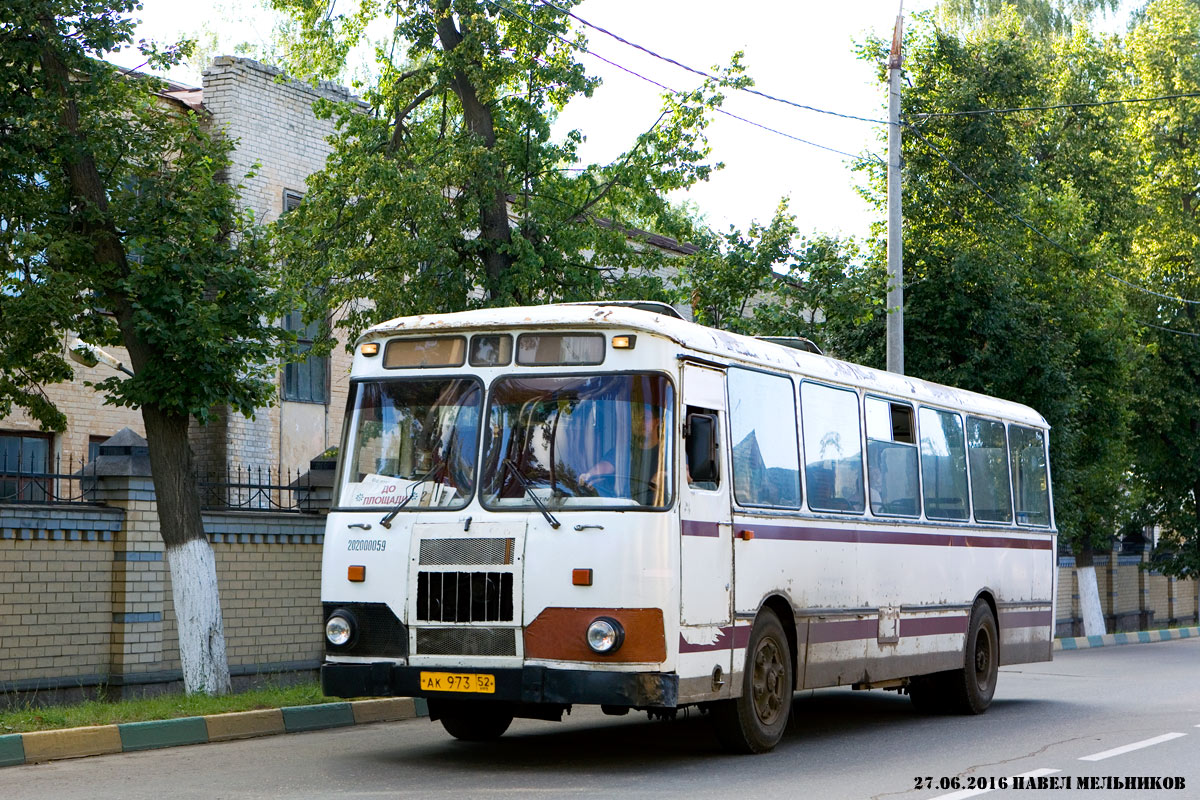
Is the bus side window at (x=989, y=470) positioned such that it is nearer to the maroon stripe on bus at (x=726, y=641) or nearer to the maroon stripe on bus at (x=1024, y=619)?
the maroon stripe on bus at (x=1024, y=619)

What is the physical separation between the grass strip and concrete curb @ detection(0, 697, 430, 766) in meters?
0.21

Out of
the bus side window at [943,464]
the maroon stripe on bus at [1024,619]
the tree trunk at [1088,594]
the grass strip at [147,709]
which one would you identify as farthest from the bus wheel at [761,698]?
the tree trunk at [1088,594]

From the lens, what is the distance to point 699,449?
32.3ft

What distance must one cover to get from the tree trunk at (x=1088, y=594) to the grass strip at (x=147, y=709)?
22075 mm

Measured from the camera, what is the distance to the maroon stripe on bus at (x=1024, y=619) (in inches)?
609

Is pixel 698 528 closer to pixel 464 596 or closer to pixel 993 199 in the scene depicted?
pixel 464 596

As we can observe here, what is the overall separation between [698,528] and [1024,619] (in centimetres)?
742

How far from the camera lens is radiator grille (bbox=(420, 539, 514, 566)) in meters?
9.62

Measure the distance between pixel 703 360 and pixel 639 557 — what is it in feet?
5.11

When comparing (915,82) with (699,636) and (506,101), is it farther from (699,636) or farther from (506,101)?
(699,636)

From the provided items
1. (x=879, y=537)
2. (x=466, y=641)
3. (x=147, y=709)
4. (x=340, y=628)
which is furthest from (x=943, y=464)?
(x=147, y=709)

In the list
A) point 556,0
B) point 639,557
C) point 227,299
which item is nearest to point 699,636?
point 639,557

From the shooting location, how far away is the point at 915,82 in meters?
26.3

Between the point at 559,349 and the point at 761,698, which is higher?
the point at 559,349
